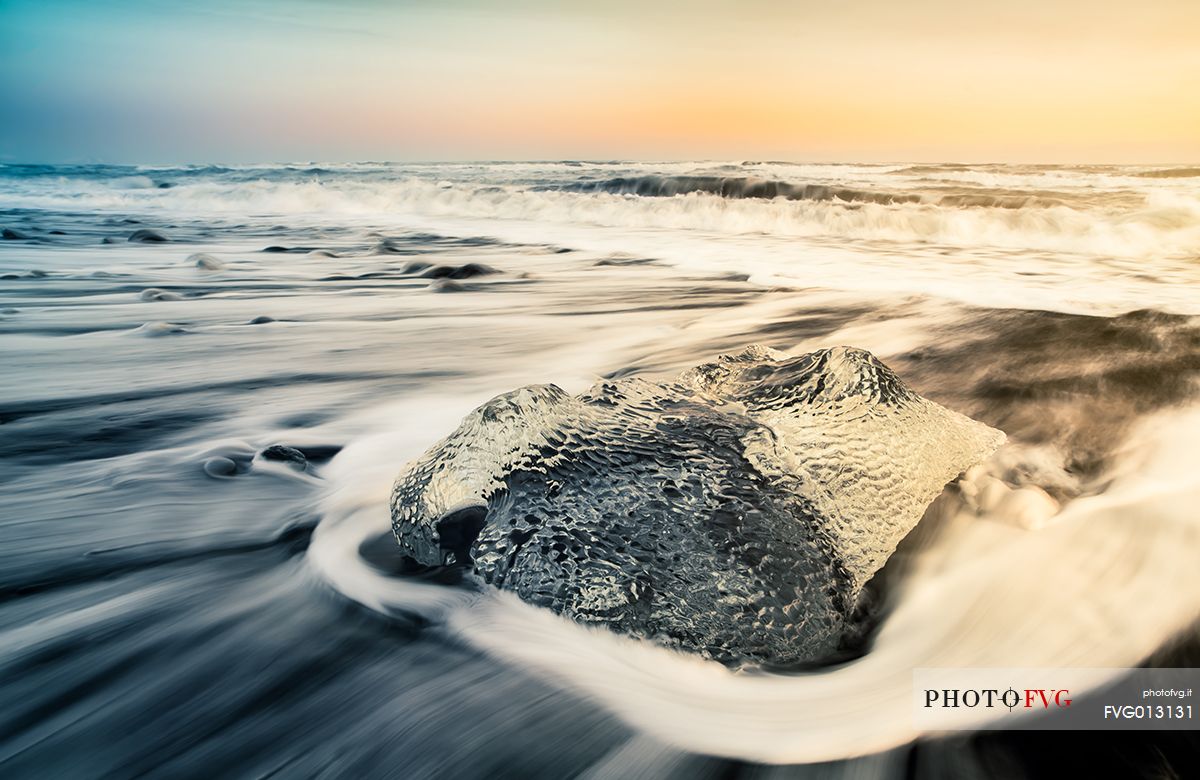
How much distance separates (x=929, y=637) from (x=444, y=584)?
1.03 metres

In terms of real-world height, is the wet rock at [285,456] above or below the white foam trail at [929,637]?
below

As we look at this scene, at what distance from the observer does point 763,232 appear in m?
10.7

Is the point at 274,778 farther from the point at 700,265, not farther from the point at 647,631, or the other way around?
the point at 700,265

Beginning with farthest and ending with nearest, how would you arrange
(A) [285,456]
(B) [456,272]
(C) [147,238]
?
(C) [147,238]
(B) [456,272]
(A) [285,456]

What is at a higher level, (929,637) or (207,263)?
(929,637)

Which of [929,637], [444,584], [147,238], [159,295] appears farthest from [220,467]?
[147,238]

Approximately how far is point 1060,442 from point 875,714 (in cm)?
144

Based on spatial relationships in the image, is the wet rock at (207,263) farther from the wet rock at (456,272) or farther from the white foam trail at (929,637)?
the white foam trail at (929,637)

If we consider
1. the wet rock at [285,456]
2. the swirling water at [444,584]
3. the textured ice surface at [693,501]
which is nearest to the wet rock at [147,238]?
the swirling water at [444,584]

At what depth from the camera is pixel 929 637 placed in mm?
1540

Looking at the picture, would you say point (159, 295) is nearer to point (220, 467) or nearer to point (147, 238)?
point (220, 467)

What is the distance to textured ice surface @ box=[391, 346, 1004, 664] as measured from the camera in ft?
4.81

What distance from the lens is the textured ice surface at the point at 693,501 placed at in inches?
57.7

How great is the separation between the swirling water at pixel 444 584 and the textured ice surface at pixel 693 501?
9 cm
